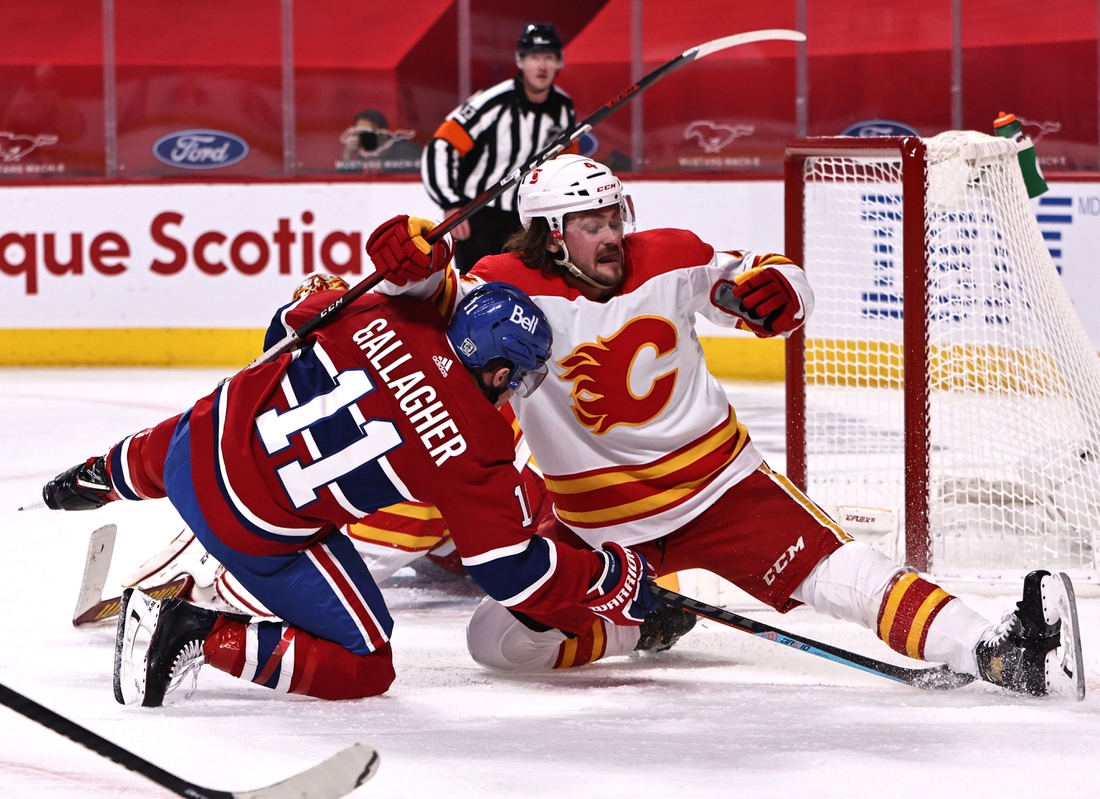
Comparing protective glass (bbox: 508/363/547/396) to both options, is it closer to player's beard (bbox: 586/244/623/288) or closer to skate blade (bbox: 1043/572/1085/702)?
player's beard (bbox: 586/244/623/288)

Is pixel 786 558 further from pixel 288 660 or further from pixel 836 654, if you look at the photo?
pixel 288 660

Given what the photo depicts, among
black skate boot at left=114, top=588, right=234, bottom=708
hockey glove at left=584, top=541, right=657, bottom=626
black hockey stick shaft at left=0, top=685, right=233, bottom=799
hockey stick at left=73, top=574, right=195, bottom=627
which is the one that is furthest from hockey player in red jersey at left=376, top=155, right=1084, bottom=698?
black hockey stick shaft at left=0, top=685, right=233, bottom=799

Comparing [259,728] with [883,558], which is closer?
[259,728]

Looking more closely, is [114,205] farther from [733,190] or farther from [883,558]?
[883,558]

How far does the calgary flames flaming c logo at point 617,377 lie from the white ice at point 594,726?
0.45 meters

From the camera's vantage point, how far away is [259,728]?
2084mm

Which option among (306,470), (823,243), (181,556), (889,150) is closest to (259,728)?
(306,470)

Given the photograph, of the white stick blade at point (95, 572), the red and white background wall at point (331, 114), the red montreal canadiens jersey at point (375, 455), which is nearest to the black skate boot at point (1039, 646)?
the red montreal canadiens jersey at point (375, 455)

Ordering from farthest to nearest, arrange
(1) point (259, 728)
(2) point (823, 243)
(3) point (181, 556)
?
(2) point (823, 243)
(3) point (181, 556)
(1) point (259, 728)

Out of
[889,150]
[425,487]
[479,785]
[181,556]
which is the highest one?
[889,150]

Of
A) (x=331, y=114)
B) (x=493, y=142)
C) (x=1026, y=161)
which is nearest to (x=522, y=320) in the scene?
(x=1026, y=161)

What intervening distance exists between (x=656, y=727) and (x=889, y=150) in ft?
5.50

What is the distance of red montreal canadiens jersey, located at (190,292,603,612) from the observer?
2.13 meters

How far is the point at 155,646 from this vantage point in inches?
84.3
